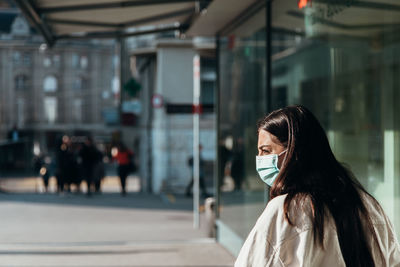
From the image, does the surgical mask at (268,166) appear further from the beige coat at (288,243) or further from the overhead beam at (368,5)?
the overhead beam at (368,5)

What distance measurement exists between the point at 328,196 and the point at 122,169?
16.7 meters

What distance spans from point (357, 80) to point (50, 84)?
2274 inches

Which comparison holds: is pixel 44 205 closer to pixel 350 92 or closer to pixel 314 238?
pixel 350 92

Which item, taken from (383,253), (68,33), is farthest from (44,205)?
(383,253)

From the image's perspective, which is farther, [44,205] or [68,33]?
[44,205]

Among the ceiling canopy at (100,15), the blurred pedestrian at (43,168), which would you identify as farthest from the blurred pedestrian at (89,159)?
the ceiling canopy at (100,15)

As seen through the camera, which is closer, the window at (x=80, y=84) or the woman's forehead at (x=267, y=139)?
the woman's forehead at (x=267, y=139)

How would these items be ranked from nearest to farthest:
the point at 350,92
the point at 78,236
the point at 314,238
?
the point at 314,238 < the point at 350,92 < the point at 78,236

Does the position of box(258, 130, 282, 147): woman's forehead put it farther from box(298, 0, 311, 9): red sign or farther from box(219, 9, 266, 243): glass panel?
box(219, 9, 266, 243): glass panel

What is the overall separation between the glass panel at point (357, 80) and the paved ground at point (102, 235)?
2.95 m

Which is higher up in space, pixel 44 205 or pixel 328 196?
pixel 328 196

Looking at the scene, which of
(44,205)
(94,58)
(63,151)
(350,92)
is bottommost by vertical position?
(44,205)

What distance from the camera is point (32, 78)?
59.1 m

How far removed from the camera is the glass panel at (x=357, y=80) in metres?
4.14
